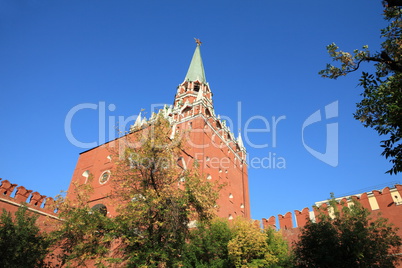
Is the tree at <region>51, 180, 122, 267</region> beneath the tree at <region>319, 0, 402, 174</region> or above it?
beneath

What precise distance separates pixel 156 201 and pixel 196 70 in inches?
1316

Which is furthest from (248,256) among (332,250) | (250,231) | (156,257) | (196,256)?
(156,257)

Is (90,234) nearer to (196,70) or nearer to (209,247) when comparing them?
(209,247)

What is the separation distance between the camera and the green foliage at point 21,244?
38.5 ft

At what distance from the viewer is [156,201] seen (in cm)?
1019

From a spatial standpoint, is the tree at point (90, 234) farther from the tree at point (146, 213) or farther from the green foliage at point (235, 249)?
the green foliage at point (235, 249)

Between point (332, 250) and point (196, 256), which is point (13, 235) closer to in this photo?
point (196, 256)

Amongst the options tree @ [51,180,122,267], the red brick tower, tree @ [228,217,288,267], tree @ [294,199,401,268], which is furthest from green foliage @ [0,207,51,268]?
tree @ [294,199,401,268]

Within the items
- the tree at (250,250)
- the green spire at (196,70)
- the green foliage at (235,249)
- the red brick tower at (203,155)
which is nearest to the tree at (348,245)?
the tree at (250,250)

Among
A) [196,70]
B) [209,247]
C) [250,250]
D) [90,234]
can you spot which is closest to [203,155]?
[209,247]

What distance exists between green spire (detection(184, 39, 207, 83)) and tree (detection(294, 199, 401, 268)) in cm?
2873

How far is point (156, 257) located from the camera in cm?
1014

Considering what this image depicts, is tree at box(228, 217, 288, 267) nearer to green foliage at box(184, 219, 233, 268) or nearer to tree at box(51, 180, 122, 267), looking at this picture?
green foliage at box(184, 219, 233, 268)

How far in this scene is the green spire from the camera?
3918 centimetres
